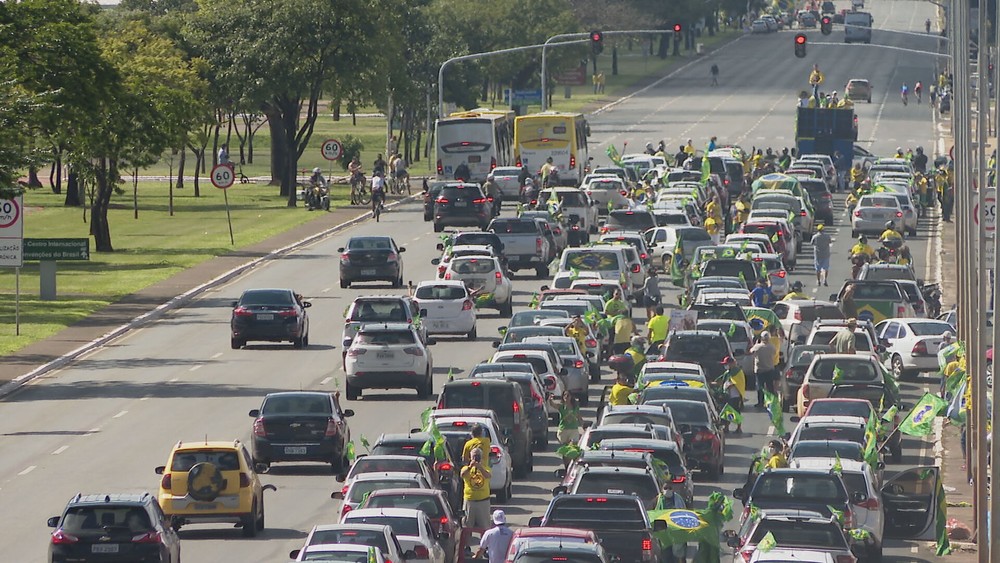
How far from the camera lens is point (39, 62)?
166 feet

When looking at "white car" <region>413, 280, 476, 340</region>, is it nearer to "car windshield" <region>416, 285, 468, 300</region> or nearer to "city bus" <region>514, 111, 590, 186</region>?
"car windshield" <region>416, 285, 468, 300</region>

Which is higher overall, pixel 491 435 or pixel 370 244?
pixel 370 244

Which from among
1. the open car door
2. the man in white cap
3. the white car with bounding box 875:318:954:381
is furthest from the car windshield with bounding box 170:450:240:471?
the white car with bounding box 875:318:954:381

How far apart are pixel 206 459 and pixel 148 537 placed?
169 inches

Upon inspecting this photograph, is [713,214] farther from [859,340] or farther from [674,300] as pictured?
[859,340]

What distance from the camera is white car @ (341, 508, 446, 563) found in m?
23.3

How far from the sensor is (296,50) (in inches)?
3319

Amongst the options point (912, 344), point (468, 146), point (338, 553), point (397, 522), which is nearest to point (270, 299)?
point (912, 344)

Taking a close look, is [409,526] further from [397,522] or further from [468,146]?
[468,146]

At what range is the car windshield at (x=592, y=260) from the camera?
5238 cm

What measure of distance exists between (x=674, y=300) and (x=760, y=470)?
27020mm

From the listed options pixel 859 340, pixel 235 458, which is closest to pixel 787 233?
pixel 859 340

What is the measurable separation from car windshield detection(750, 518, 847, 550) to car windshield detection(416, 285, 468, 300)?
24.9 metres

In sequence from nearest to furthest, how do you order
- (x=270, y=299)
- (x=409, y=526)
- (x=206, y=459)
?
1. (x=409, y=526)
2. (x=206, y=459)
3. (x=270, y=299)
